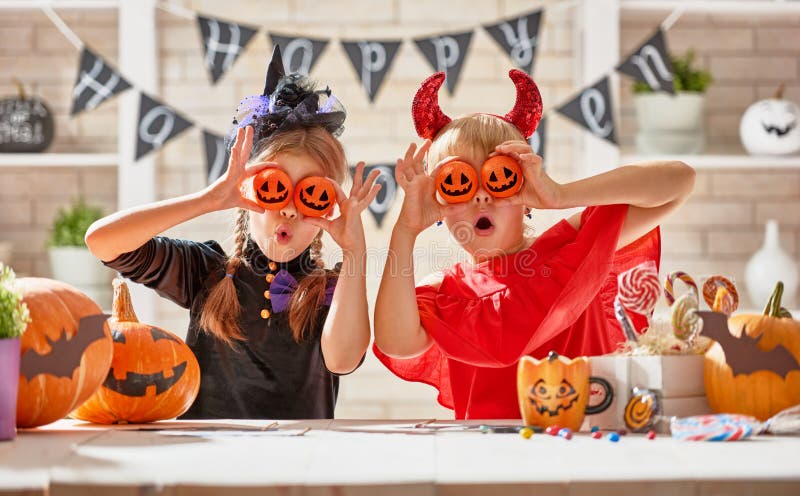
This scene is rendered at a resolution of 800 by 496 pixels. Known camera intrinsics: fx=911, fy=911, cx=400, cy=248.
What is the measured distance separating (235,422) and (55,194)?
2.51 m

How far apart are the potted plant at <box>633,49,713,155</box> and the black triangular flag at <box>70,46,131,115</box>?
6.16ft

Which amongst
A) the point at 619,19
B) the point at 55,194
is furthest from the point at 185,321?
the point at 619,19

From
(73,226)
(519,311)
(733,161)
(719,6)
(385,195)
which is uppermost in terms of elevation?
(719,6)

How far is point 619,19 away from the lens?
11.6 ft

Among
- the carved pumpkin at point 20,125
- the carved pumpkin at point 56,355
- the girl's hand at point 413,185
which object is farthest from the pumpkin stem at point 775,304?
the carved pumpkin at point 20,125

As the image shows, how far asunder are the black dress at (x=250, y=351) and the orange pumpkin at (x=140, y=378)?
32cm

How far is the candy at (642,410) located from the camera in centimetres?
124

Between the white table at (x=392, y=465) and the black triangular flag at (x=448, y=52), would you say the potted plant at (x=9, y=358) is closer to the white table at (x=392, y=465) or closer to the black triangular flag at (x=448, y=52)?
the white table at (x=392, y=465)

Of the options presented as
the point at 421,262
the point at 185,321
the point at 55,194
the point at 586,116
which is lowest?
the point at 185,321

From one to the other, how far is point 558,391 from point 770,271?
2372mm

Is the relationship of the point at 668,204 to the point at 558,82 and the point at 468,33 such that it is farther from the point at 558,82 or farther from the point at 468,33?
the point at 558,82

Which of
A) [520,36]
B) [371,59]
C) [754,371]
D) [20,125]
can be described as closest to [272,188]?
[754,371]

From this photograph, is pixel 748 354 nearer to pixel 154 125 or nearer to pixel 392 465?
pixel 392 465

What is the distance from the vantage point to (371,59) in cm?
321
